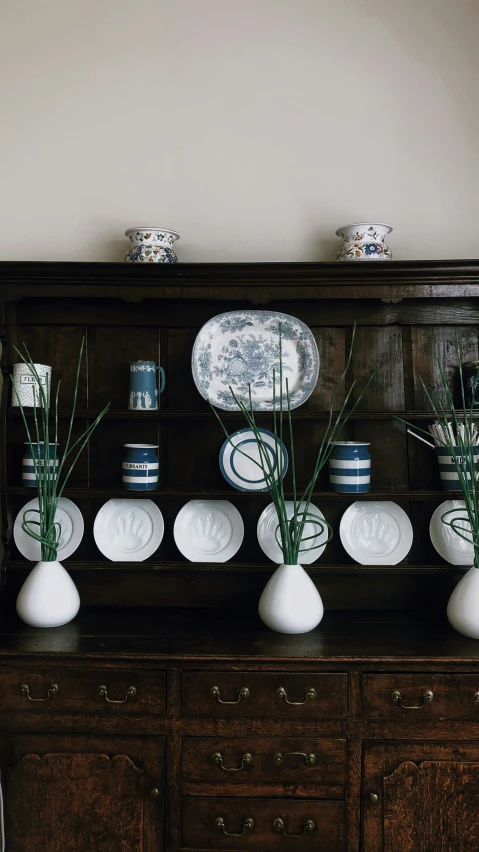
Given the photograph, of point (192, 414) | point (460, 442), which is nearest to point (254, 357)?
point (192, 414)

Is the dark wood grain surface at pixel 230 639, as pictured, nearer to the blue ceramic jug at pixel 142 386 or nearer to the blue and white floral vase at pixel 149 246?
the blue ceramic jug at pixel 142 386

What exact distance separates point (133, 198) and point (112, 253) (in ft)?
0.69

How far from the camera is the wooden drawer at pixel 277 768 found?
175 cm

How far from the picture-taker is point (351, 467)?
2006mm

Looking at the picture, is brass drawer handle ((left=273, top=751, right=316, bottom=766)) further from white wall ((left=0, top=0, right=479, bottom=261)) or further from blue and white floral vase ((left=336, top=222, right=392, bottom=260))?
white wall ((left=0, top=0, right=479, bottom=261))

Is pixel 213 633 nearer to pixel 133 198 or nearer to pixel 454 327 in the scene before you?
pixel 454 327

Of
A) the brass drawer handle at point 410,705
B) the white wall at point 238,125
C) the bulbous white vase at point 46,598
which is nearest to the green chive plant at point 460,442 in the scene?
the brass drawer handle at point 410,705

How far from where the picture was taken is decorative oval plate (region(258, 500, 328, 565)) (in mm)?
2119

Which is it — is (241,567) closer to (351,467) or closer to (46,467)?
(351,467)

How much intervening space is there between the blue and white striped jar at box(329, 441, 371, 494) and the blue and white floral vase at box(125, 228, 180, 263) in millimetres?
815

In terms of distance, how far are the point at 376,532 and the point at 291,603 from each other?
438 millimetres

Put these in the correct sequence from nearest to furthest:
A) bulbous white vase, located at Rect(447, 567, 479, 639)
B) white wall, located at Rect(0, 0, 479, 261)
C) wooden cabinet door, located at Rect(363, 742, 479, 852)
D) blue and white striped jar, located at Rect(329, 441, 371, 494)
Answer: wooden cabinet door, located at Rect(363, 742, 479, 852), bulbous white vase, located at Rect(447, 567, 479, 639), blue and white striped jar, located at Rect(329, 441, 371, 494), white wall, located at Rect(0, 0, 479, 261)

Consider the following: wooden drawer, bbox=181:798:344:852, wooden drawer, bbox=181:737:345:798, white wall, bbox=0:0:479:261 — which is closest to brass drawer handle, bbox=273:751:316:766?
wooden drawer, bbox=181:737:345:798

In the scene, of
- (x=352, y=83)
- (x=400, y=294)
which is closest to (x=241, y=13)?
(x=352, y=83)
